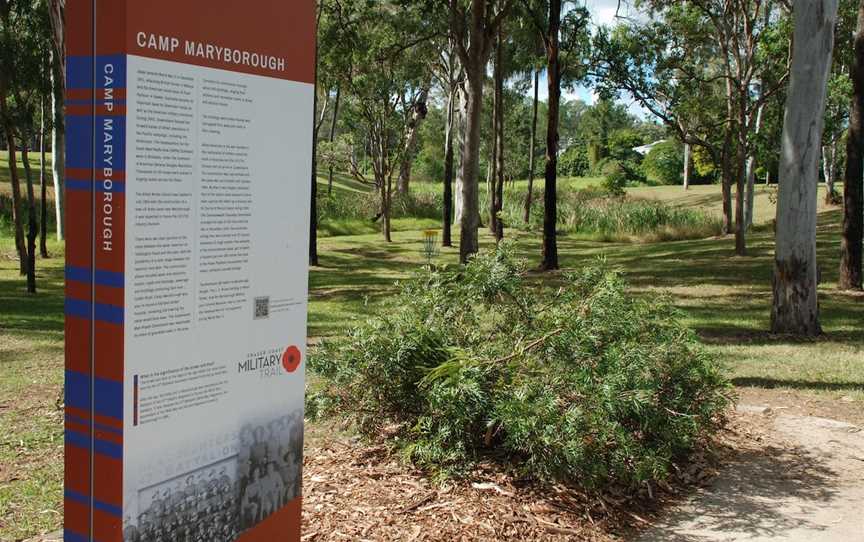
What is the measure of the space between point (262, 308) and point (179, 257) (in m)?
0.51

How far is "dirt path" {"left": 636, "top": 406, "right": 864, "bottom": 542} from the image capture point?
4.80 metres

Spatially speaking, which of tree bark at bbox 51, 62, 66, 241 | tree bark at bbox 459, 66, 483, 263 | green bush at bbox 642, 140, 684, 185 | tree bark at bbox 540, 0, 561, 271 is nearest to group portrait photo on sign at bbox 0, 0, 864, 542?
tree bark at bbox 459, 66, 483, 263

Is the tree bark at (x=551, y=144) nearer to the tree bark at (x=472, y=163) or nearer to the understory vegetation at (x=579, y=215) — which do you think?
the understory vegetation at (x=579, y=215)

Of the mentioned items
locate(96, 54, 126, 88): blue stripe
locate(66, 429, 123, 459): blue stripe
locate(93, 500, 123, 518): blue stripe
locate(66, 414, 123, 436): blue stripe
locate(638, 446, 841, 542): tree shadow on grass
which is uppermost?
locate(96, 54, 126, 88): blue stripe

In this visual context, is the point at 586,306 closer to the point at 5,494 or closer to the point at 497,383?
the point at 497,383

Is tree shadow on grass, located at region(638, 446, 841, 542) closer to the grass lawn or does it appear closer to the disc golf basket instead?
the grass lawn

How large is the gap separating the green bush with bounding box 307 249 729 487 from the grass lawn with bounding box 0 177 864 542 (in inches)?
20.7

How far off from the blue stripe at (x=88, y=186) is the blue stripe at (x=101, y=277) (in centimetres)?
26

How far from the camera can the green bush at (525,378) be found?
15.5ft

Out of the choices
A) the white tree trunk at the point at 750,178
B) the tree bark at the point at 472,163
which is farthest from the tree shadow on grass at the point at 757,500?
the white tree trunk at the point at 750,178

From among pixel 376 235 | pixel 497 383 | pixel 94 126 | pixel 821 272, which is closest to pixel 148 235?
pixel 94 126

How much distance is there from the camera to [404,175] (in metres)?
40.9

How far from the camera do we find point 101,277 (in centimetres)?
269

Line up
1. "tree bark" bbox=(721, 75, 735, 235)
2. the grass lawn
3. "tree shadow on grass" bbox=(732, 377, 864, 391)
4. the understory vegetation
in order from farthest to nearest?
the understory vegetation
"tree bark" bbox=(721, 75, 735, 235)
"tree shadow on grass" bbox=(732, 377, 864, 391)
the grass lawn
